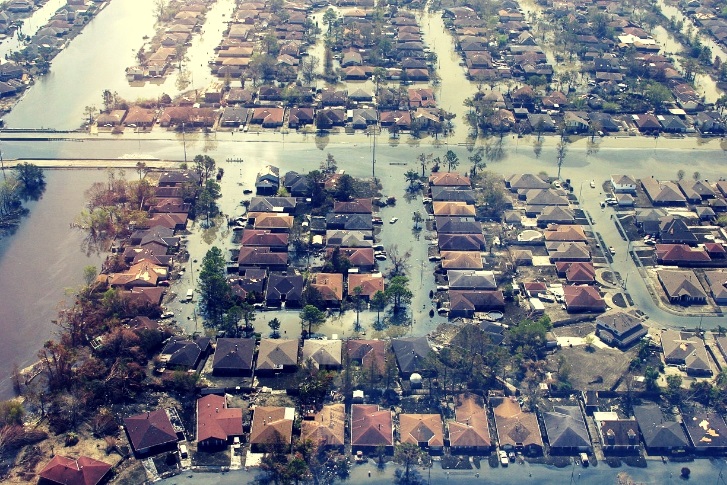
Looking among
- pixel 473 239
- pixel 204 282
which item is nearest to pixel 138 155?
pixel 204 282

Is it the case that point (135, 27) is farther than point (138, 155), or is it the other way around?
point (135, 27)

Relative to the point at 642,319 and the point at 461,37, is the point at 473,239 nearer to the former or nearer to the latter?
the point at 642,319

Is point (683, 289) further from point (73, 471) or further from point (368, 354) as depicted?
point (73, 471)

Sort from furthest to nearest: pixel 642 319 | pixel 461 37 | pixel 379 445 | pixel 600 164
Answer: pixel 461 37 < pixel 600 164 < pixel 642 319 < pixel 379 445

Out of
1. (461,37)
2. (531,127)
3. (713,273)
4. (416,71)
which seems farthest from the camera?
(461,37)

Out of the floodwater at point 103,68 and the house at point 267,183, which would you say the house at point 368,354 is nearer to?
the house at point 267,183

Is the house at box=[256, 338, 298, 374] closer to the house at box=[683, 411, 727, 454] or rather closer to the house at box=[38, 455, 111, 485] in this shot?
the house at box=[38, 455, 111, 485]

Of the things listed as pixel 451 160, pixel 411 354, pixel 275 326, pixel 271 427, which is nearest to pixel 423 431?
pixel 411 354
